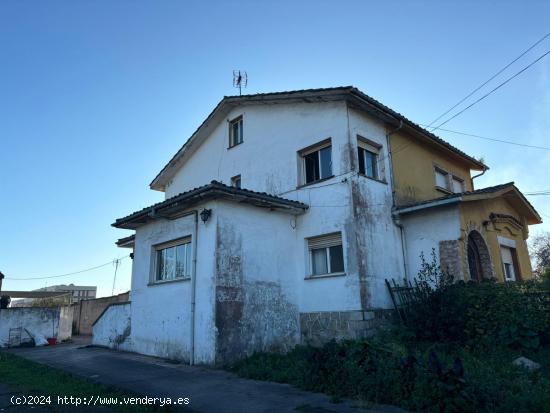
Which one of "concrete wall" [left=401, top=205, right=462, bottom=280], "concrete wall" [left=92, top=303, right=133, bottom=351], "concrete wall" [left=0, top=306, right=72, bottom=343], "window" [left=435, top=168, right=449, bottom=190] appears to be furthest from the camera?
"concrete wall" [left=0, top=306, right=72, bottom=343]

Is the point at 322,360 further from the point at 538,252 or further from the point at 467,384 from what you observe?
the point at 538,252

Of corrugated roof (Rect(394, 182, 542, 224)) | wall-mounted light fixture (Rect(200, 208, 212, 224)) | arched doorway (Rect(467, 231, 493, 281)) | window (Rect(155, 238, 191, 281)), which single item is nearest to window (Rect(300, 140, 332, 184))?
corrugated roof (Rect(394, 182, 542, 224))

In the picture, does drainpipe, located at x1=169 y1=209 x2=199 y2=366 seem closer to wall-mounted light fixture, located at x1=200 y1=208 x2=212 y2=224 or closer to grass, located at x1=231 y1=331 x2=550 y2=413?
wall-mounted light fixture, located at x1=200 y1=208 x2=212 y2=224

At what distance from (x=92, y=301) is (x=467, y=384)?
2181 centimetres

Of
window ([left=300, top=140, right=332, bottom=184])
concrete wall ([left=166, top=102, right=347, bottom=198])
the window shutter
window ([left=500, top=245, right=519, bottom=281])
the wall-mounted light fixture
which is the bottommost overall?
window ([left=500, top=245, right=519, bottom=281])

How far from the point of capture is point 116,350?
475 inches

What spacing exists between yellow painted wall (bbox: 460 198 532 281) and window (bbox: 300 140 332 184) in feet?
12.7

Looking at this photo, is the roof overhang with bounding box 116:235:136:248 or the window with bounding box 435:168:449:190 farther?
the roof overhang with bounding box 116:235:136:248

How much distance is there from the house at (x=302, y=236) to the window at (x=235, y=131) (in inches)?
34.1

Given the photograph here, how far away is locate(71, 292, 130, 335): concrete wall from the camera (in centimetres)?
2152

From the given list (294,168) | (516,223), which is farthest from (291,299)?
(516,223)

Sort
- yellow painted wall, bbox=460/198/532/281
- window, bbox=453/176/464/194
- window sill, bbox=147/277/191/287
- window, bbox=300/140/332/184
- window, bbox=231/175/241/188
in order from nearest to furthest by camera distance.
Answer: window sill, bbox=147/277/191/287 < yellow painted wall, bbox=460/198/532/281 < window, bbox=300/140/332/184 < window, bbox=231/175/241/188 < window, bbox=453/176/464/194

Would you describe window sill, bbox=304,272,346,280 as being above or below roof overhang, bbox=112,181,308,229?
below

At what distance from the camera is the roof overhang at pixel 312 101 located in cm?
1101
